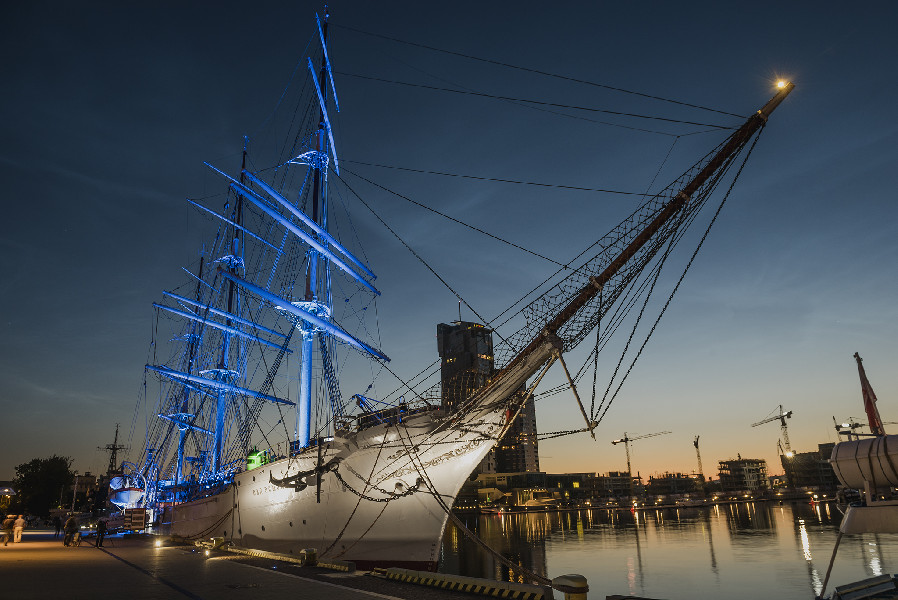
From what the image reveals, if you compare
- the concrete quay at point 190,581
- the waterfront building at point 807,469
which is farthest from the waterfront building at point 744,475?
the concrete quay at point 190,581

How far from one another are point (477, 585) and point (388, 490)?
6372 mm

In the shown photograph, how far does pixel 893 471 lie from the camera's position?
9023 mm

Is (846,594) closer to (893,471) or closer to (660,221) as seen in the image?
(893,471)

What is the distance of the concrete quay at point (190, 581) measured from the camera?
30.8 feet

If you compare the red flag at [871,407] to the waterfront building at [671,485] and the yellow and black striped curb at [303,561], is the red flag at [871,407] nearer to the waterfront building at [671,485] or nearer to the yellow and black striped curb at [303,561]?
the yellow and black striped curb at [303,561]

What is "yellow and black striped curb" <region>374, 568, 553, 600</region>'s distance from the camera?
836 cm

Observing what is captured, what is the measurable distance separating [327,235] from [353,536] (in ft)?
46.0

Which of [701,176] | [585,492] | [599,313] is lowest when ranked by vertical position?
[585,492]

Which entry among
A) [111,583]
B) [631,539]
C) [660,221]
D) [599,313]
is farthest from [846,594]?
[631,539]

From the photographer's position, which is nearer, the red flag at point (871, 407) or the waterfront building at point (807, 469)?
the red flag at point (871, 407)

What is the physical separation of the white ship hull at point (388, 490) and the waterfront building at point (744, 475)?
615ft

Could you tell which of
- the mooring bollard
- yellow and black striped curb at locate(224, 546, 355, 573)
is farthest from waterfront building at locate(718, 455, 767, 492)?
the mooring bollard

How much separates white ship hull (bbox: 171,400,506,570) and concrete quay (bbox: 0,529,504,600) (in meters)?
2.22

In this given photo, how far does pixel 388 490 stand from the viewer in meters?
15.4
